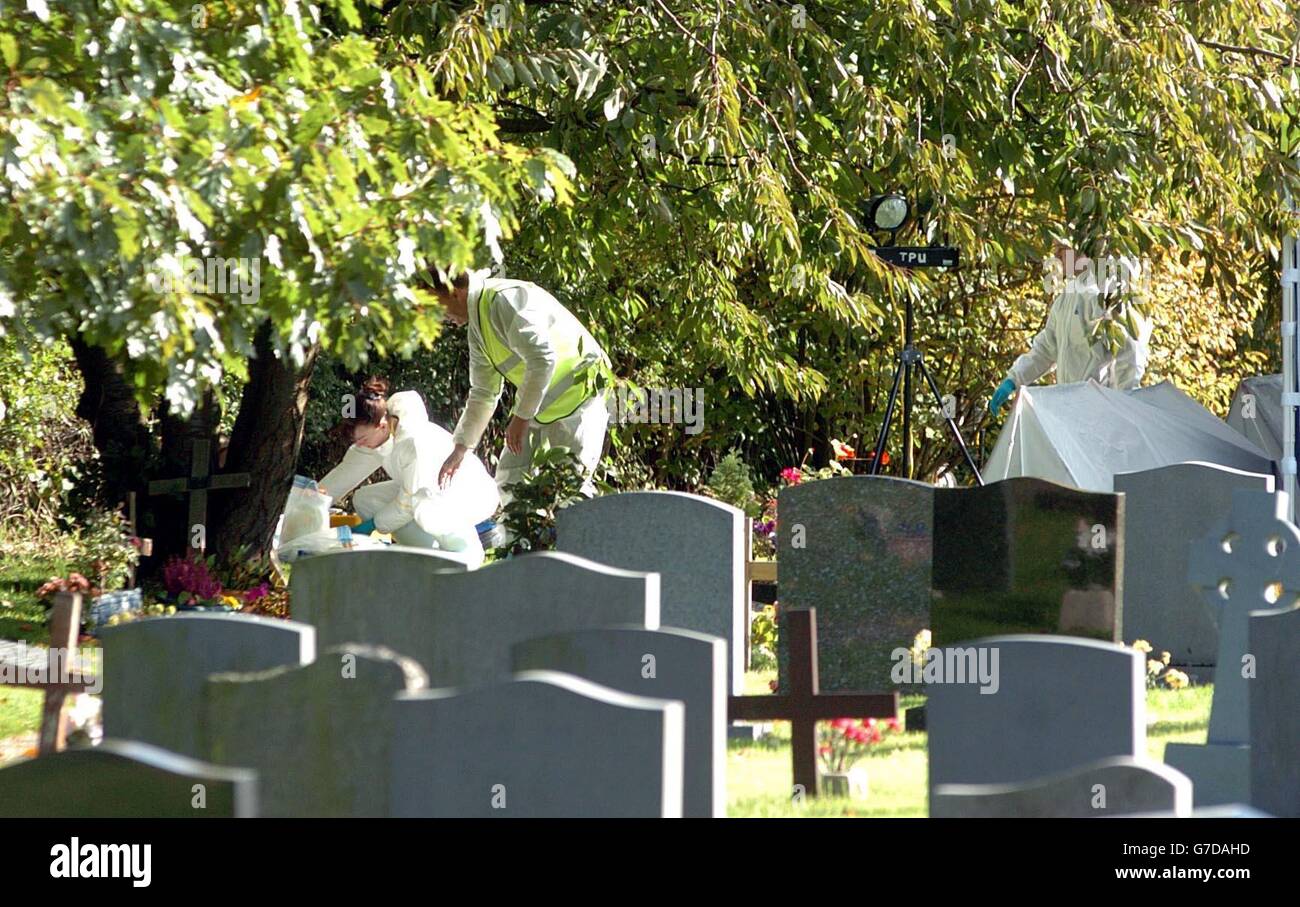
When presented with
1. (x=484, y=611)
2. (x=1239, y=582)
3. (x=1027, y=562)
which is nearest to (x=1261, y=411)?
(x=1027, y=562)

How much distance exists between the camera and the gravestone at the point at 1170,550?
842cm

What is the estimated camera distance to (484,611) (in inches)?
223

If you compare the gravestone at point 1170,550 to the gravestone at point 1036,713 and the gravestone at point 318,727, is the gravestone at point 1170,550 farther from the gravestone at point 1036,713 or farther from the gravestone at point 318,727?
the gravestone at point 318,727

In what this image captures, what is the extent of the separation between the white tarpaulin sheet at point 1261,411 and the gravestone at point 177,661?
1059cm

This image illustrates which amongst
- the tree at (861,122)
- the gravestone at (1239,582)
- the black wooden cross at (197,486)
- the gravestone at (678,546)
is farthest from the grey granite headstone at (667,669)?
the black wooden cross at (197,486)

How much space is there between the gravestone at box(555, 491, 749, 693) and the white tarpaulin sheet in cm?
746

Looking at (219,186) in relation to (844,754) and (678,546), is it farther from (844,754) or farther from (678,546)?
(678,546)

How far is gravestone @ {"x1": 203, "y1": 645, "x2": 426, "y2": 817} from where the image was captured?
12.9 ft

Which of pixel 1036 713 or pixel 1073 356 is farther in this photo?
pixel 1073 356

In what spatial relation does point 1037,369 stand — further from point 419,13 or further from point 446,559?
point 446,559

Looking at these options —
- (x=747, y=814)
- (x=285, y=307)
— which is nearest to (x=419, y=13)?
(x=285, y=307)

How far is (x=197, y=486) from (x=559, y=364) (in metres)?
2.65

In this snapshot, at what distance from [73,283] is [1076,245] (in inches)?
224

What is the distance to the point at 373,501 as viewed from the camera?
1098 cm
